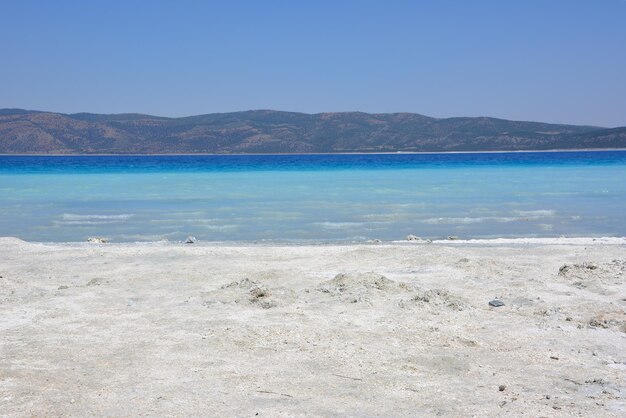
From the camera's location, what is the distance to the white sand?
4.60m

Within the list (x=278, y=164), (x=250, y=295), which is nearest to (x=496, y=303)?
(x=250, y=295)

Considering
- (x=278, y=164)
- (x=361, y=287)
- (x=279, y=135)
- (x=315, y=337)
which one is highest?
(x=279, y=135)

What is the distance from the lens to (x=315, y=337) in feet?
19.8

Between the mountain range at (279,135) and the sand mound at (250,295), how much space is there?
120630mm

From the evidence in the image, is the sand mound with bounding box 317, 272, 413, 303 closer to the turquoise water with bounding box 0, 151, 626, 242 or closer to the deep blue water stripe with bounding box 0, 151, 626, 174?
the turquoise water with bounding box 0, 151, 626, 242

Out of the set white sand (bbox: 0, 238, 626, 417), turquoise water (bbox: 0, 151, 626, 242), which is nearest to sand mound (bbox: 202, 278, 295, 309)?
white sand (bbox: 0, 238, 626, 417)

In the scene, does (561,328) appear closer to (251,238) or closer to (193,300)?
(193,300)

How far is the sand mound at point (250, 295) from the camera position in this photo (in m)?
7.21

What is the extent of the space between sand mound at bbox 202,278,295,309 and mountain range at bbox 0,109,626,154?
120630 mm

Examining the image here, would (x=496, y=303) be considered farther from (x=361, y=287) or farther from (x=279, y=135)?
(x=279, y=135)

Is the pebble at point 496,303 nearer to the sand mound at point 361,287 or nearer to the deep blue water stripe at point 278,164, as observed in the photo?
the sand mound at point 361,287

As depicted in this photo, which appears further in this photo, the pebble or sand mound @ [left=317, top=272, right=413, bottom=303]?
sand mound @ [left=317, top=272, right=413, bottom=303]

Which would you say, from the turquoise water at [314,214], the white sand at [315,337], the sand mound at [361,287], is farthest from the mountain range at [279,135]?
the sand mound at [361,287]

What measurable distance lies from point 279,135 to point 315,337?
436ft
